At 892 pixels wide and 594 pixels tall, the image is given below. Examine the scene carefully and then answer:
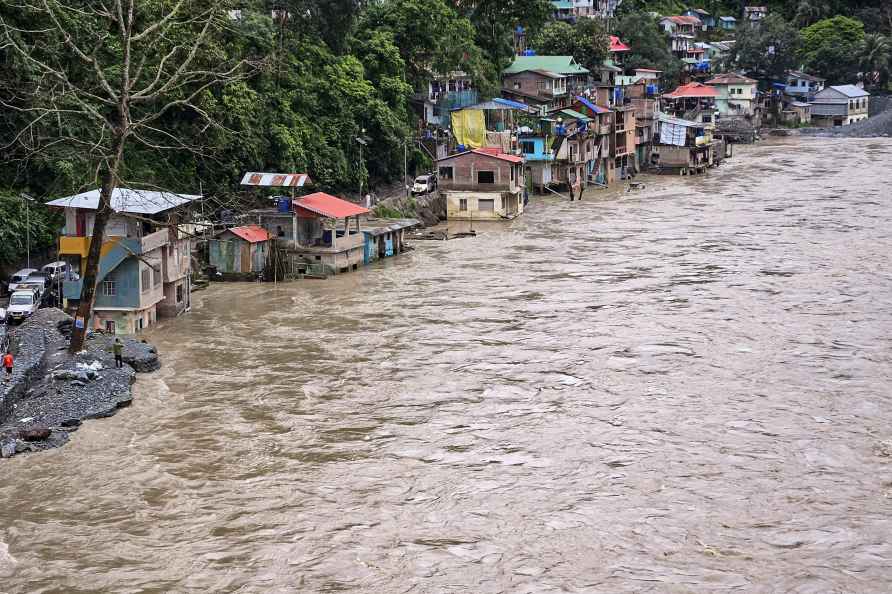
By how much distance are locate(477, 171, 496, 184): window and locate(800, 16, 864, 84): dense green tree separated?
147ft

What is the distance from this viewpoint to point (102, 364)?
21.2m

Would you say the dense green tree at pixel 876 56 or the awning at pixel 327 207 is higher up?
the dense green tree at pixel 876 56

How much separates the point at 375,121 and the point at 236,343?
59.8 feet

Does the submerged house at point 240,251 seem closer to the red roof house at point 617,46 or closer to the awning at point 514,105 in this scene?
the awning at point 514,105

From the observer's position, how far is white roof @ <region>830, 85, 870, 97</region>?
73875 millimetres

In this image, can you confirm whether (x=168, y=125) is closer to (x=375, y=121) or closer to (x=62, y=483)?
(x=375, y=121)

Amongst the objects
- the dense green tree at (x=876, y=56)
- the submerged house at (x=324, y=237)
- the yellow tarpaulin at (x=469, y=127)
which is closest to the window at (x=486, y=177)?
the yellow tarpaulin at (x=469, y=127)

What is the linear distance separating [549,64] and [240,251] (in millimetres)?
31973

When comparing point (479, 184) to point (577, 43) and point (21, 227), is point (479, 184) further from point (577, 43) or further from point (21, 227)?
point (577, 43)

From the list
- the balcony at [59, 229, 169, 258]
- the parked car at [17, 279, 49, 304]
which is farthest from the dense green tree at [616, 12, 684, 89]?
the parked car at [17, 279, 49, 304]

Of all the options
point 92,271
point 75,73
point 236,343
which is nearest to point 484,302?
point 236,343

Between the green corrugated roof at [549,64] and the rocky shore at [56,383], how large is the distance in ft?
125

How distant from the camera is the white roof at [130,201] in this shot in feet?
81.5

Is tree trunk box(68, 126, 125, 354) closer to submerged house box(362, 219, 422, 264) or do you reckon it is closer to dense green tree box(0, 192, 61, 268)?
dense green tree box(0, 192, 61, 268)
